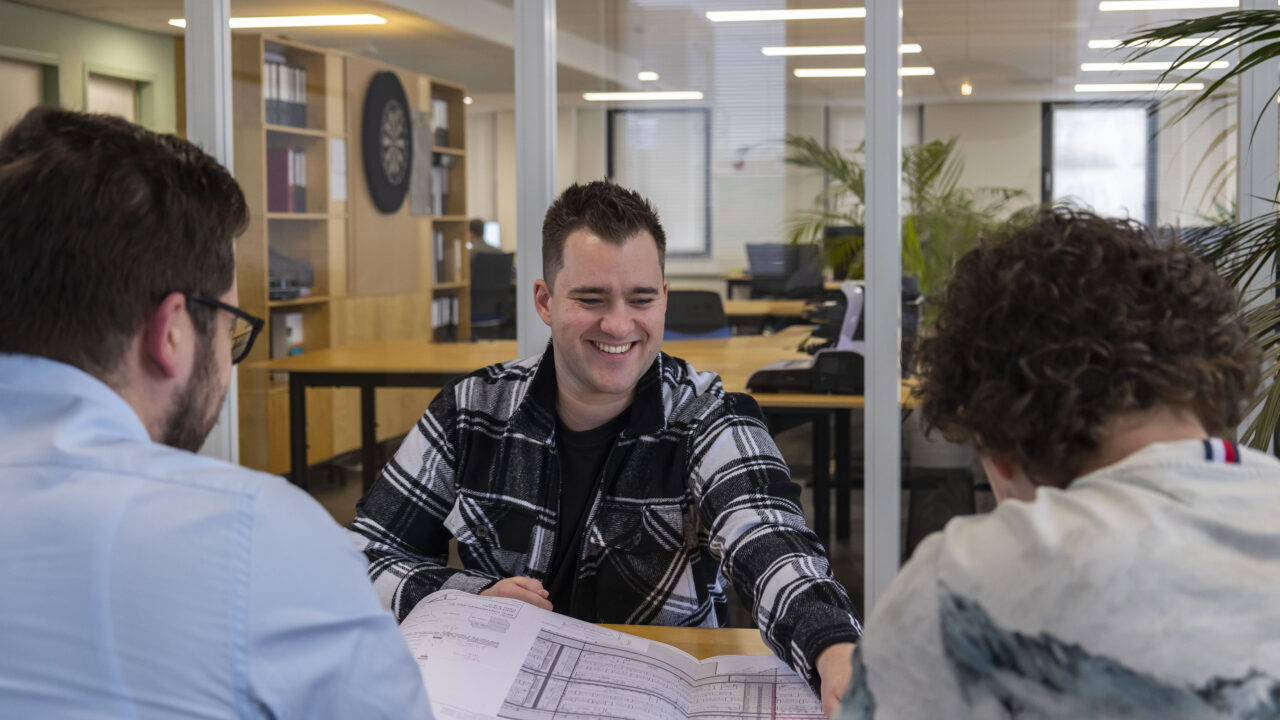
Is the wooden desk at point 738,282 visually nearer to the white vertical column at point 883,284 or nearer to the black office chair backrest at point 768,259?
the black office chair backrest at point 768,259

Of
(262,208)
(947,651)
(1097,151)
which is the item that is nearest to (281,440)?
(262,208)

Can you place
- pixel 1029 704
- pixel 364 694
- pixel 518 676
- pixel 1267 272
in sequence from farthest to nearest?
pixel 1267 272 < pixel 518 676 < pixel 364 694 < pixel 1029 704

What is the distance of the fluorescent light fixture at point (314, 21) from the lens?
297cm

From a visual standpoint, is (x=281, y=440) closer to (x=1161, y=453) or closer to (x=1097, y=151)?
(x=1097, y=151)

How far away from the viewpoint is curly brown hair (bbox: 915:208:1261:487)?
0.78m

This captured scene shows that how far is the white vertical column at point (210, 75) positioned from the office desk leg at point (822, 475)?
1.69 meters

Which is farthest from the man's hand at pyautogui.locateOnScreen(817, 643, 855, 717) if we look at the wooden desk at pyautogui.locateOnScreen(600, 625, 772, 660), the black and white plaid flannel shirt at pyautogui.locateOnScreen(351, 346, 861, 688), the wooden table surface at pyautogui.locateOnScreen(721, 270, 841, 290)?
the wooden table surface at pyautogui.locateOnScreen(721, 270, 841, 290)

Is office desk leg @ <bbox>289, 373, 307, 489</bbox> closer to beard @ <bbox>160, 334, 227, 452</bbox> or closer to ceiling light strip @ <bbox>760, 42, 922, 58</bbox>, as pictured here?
ceiling light strip @ <bbox>760, 42, 922, 58</bbox>

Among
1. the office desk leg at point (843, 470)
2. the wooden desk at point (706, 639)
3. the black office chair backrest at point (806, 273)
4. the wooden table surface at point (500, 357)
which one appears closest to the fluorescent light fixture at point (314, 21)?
the wooden table surface at point (500, 357)

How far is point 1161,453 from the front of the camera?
0.74 m

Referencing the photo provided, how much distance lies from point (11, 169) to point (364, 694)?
0.48 meters

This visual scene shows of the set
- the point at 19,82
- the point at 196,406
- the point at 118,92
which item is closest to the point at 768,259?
the point at 196,406

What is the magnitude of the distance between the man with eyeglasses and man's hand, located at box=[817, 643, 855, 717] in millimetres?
513

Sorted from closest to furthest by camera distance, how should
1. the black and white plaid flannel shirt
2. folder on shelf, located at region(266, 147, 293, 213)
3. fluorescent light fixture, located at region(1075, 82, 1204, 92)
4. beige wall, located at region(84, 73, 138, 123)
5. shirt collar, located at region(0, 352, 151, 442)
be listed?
shirt collar, located at region(0, 352, 151, 442)
the black and white plaid flannel shirt
fluorescent light fixture, located at region(1075, 82, 1204, 92)
folder on shelf, located at region(266, 147, 293, 213)
beige wall, located at region(84, 73, 138, 123)
